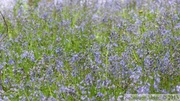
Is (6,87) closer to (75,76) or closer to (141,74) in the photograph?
(75,76)

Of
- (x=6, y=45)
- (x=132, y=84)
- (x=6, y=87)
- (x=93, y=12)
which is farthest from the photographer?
(x=93, y=12)

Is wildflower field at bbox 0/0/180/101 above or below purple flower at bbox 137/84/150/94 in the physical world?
above

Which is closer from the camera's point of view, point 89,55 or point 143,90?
point 143,90

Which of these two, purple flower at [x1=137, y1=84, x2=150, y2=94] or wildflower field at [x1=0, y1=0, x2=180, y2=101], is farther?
wildflower field at [x1=0, y1=0, x2=180, y2=101]

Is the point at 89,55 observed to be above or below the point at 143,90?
above

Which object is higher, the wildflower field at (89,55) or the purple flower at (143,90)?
the wildflower field at (89,55)

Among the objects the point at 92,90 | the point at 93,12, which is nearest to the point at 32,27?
the point at 93,12

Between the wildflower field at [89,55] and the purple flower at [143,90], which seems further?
the wildflower field at [89,55]

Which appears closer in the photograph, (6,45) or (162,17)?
(6,45)
